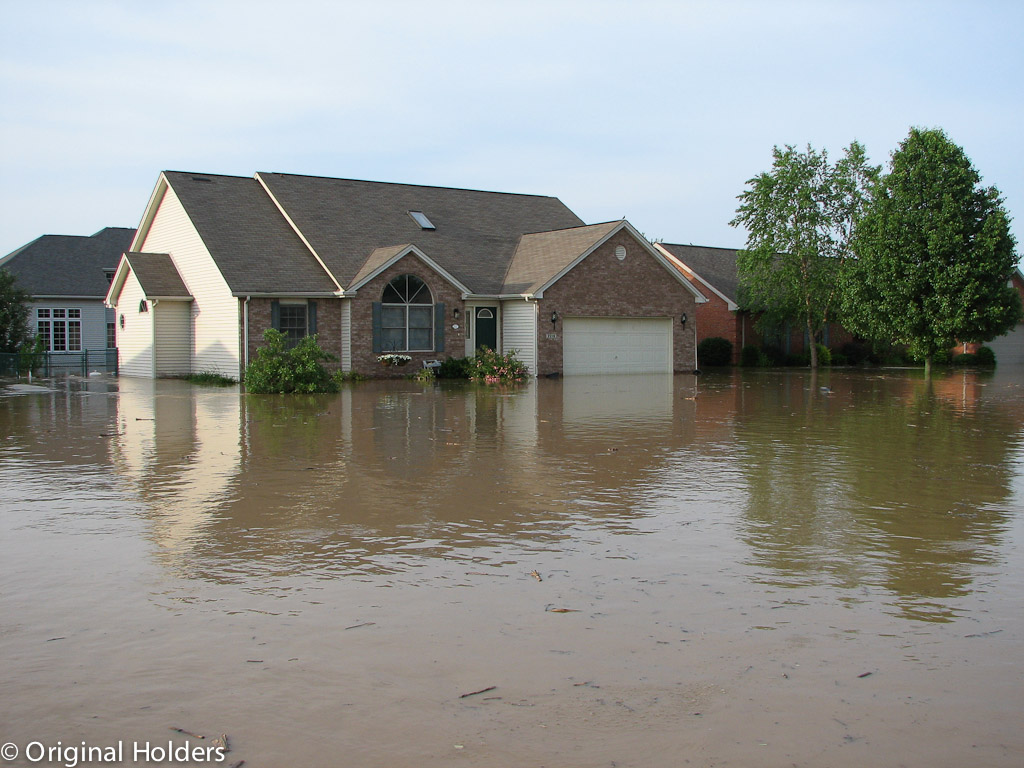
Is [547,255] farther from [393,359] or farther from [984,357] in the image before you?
[984,357]

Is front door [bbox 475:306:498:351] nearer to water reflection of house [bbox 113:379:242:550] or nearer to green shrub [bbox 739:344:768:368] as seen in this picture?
water reflection of house [bbox 113:379:242:550]

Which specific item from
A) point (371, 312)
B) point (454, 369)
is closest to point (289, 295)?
point (371, 312)

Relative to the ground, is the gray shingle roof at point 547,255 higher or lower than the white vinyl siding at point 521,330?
higher

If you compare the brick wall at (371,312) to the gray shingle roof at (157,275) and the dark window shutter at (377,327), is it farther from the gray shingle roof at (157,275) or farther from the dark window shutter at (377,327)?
the gray shingle roof at (157,275)

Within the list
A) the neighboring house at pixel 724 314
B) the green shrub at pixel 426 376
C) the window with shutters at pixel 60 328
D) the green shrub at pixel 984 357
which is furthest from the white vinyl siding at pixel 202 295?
the green shrub at pixel 984 357

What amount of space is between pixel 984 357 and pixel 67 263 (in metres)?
42.8

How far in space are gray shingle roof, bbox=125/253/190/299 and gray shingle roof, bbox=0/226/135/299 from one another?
41.2ft

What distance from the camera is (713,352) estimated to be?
40.5m

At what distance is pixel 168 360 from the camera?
29.8 meters

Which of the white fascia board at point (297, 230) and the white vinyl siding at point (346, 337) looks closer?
the white vinyl siding at point (346, 337)

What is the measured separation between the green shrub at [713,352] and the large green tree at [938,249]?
928 centimetres

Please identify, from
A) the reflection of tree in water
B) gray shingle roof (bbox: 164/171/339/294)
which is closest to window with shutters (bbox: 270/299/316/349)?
gray shingle roof (bbox: 164/171/339/294)

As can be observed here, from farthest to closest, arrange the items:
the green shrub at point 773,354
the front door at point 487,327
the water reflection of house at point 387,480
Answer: the green shrub at point 773,354 → the front door at point 487,327 → the water reflection of house at point 387,480

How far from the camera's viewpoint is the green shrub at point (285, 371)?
23.1 m
